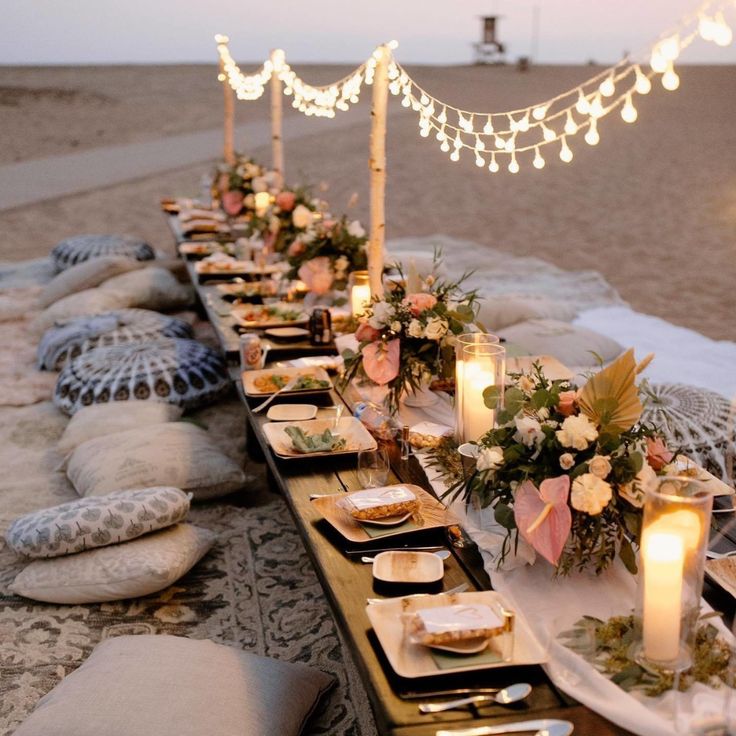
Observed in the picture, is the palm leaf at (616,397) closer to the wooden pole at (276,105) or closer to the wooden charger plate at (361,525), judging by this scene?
the wooden charger plate at (361,525)

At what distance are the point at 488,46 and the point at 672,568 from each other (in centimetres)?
3139

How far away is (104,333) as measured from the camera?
5387 millimetres

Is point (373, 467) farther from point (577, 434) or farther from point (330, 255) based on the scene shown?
point (330, 255)

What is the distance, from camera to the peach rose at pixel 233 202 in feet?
20.9

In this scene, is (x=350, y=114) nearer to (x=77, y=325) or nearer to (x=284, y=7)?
(x=284, y=7)

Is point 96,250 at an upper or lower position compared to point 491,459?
lower

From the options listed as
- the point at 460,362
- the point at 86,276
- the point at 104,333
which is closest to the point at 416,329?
the point at 460,362

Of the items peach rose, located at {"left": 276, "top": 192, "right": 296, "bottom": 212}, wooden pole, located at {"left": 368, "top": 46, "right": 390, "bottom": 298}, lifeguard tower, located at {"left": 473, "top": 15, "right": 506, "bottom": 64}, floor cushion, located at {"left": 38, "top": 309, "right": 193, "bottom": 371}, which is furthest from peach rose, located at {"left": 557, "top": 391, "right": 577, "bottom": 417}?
lifeguard tower, located at {"left": 473, "top": 15, "right": 506, "bottom": 64}

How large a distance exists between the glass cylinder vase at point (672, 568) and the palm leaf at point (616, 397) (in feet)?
1.02

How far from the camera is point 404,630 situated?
5.74 ft

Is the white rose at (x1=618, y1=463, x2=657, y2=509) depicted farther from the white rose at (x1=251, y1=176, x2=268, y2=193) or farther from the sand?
the white rose at (x1=251, y1=176, x2=268, y2=193)

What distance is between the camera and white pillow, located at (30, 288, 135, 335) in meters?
6.01

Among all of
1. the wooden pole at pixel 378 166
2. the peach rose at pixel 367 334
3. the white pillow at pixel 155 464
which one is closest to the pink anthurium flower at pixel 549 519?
the peach rose at pixel 367 334

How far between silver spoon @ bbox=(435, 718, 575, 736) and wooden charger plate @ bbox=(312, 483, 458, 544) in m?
0.64
